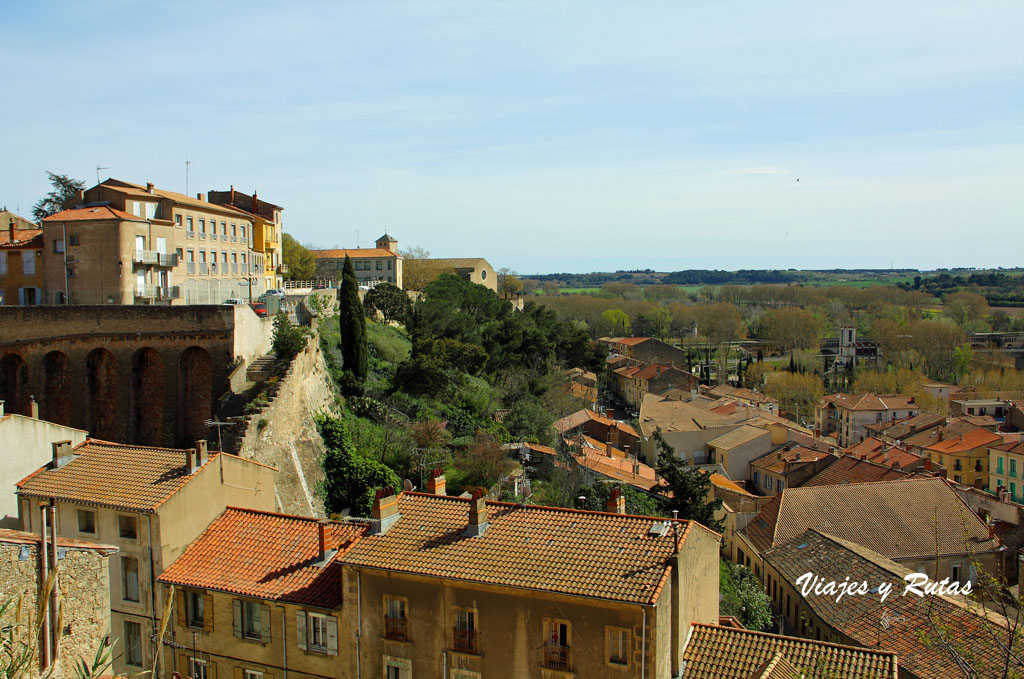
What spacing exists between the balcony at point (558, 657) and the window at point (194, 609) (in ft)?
20.5

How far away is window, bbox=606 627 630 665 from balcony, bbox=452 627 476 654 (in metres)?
2.15

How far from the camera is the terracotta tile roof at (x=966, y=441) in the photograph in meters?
48.8

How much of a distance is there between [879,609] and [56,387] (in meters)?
25.2

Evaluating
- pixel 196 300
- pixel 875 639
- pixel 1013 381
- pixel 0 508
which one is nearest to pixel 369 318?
pixel 196 300

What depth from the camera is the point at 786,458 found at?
42.9m

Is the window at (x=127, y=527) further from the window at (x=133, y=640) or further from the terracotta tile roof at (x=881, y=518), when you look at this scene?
the terracotta tile roof at (x=881, y=518)

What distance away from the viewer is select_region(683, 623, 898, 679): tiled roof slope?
12.1m

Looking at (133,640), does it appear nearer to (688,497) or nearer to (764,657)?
(764,657)

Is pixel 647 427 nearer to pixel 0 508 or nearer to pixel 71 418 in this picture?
pixel 71 418

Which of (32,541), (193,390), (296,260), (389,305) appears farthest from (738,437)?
(32,541)

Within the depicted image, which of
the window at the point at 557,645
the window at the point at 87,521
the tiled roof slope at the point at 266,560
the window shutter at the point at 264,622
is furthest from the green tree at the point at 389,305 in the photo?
the window at the point at 557,645

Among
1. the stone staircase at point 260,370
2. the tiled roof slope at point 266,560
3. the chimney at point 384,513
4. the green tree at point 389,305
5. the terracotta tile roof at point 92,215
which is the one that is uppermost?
the terracotta tile roof at point 92,215

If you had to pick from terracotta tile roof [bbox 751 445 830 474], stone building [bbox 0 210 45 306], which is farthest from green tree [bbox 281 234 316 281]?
terracotta tile roof [bbox 751 445 830 474]

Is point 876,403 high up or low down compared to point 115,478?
down
